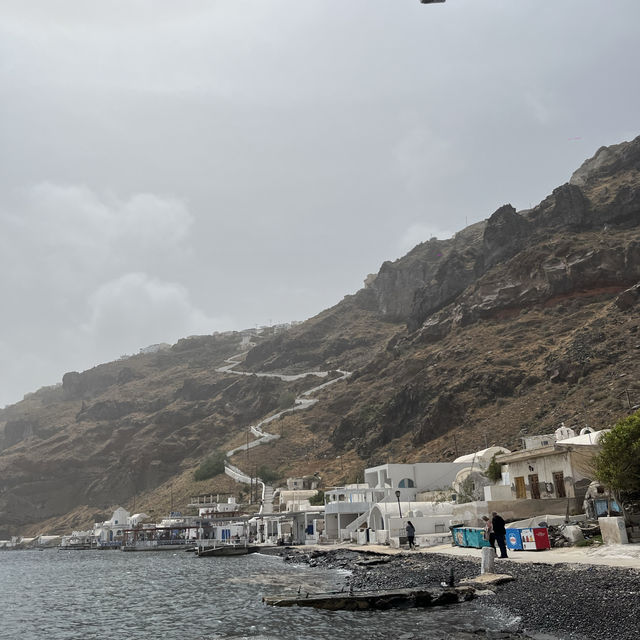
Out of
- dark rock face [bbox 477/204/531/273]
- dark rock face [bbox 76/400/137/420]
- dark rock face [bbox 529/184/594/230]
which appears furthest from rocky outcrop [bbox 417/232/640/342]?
dark rock face [bbox 76/400/137/420]

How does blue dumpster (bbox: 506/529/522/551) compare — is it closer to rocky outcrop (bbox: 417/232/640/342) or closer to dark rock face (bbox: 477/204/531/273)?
rocky outcrop (bbox: 417/232/640/342)

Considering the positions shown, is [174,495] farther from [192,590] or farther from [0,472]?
[192,590]

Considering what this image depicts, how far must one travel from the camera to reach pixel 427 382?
312 feet

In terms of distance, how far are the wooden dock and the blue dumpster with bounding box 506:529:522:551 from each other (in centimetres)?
848

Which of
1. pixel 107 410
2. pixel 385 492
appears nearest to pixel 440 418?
pixel 385 492

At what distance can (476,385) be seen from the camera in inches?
3344

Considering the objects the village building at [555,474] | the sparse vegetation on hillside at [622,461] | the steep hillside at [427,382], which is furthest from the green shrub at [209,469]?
the sparse vegetation on hillside at [622,461]

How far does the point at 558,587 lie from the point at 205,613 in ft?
43.6

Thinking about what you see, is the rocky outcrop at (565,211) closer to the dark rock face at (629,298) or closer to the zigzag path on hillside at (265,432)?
the dark rock face at (629,298)

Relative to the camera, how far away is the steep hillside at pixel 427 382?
251 ft

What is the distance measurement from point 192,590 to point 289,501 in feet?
168

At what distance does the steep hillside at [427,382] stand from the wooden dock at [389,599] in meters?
45.5

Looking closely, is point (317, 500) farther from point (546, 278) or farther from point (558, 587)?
point (558, 587)

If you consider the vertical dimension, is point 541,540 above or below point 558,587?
above
